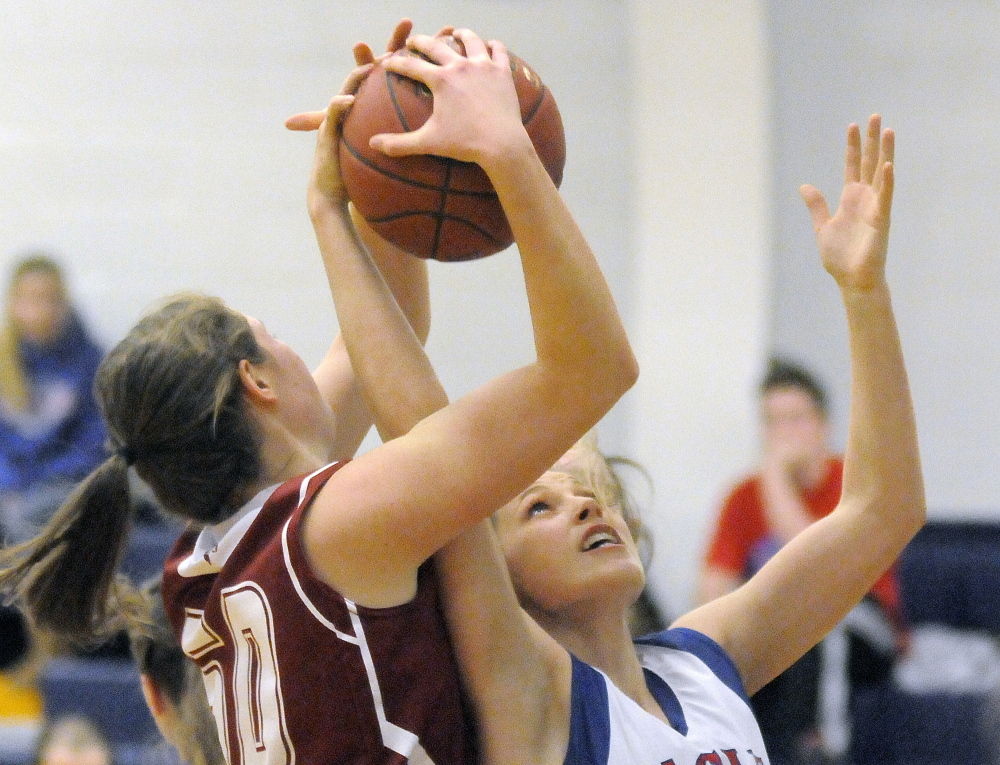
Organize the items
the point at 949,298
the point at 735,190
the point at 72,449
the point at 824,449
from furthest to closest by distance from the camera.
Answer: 1. the point at 949,298
2. the point at 735,190
3. the point at 72,449
4. the point at 824,449

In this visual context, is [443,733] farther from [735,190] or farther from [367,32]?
[367,32]

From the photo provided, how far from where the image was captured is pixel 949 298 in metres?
5.45

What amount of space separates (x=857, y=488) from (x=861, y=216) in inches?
15.3

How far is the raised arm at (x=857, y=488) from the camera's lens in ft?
5.75

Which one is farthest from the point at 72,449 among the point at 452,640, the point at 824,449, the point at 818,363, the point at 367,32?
the point at 452,640

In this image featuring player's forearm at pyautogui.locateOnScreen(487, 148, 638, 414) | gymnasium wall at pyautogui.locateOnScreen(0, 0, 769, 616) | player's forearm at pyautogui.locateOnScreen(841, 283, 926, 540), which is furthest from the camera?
gymnasium wall at pyautogui.locateOnScreen(0, 0, 769, 616)

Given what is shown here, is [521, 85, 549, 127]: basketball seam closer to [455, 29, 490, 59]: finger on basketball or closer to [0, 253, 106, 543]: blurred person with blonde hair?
[455, 29, 490, 59]: finger on basketball

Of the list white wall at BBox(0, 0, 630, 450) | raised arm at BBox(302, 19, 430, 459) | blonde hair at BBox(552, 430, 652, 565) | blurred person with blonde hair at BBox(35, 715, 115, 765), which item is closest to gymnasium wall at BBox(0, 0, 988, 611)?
white wall at BBox(0, 0, 630, 450)

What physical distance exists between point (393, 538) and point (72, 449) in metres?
3.53

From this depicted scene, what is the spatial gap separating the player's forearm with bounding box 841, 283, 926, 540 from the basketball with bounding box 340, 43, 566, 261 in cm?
→ 53

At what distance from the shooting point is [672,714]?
5.31 feet

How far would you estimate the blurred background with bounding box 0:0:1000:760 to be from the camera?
5.14 metres

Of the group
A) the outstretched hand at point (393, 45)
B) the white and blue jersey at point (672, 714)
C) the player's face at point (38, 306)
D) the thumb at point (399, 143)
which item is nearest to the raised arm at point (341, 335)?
the outstretched hand at point (393, 45)

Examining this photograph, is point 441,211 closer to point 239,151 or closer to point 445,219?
point 445,219
